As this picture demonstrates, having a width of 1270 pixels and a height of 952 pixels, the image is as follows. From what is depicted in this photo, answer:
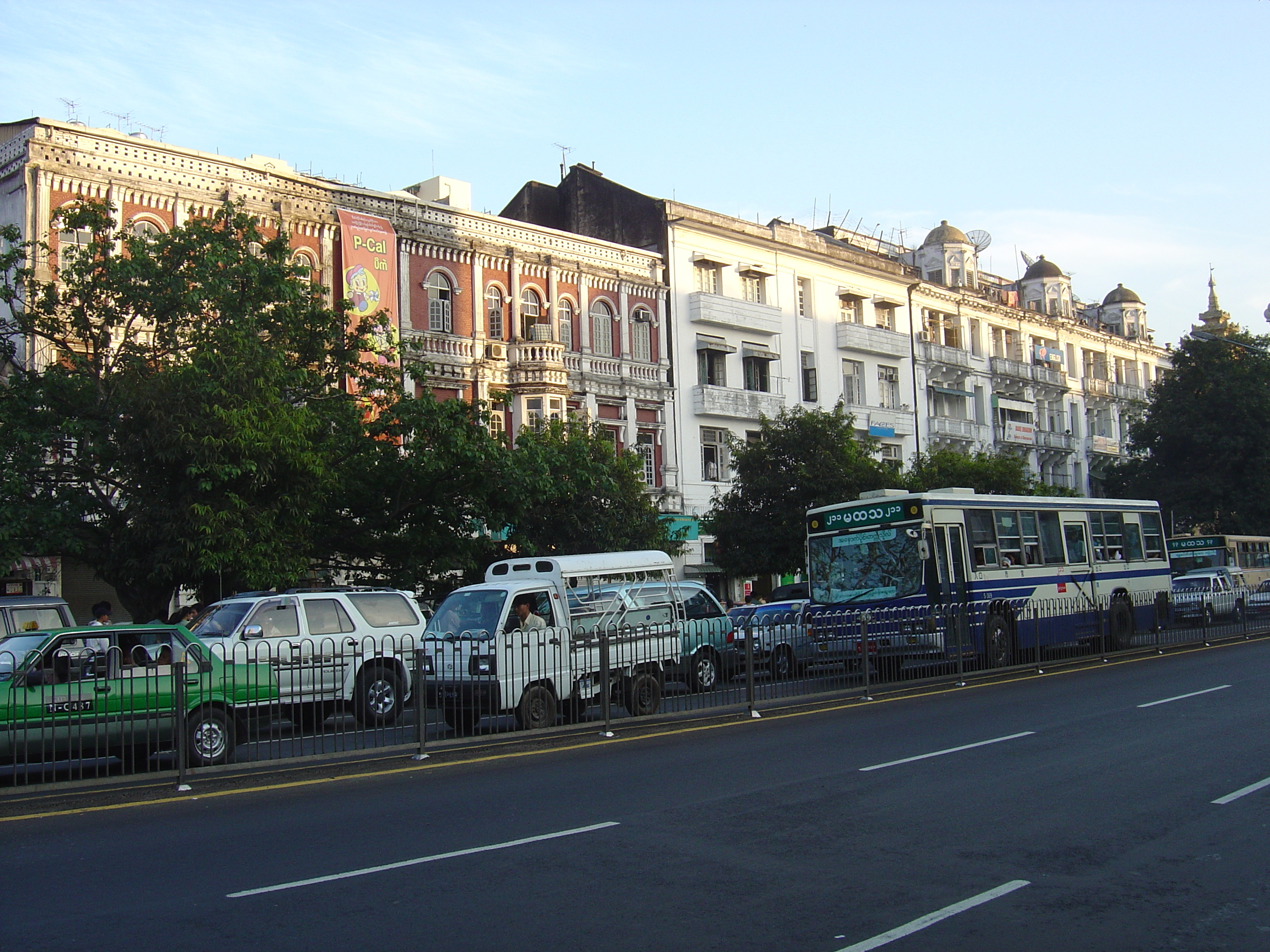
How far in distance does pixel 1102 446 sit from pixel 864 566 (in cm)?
5328

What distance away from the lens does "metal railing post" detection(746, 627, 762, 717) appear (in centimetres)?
1609

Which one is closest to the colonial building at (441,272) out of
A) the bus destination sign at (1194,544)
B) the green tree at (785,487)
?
the green tree at (785,487)

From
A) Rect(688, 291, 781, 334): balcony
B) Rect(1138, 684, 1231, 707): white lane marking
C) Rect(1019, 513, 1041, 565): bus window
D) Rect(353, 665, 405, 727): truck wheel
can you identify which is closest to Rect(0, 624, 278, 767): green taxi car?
Rect(353, 665, 405, 727): truck wheel

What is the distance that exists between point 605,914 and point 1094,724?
9.11 meters

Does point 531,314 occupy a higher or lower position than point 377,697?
higher

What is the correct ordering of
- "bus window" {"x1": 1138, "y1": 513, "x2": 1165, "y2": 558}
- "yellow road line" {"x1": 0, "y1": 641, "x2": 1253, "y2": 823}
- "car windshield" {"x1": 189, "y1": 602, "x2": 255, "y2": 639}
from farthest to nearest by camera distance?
"bus window" {"x1": 1138, "y1": 513, "x2": 1165, "y2": 558} < "car windshield" {"x1": 189, "y1": 602, "x2": 255, "y2": 639} < "yellow road line" {"x1": 0, "y1": 641, "x2": 1253, "y2": 823}

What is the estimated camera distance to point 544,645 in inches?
568

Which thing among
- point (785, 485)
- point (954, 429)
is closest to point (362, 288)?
point (785, 485)

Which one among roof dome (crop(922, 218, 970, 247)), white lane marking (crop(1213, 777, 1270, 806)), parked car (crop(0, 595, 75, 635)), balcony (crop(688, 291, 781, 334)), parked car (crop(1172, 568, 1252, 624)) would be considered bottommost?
white lane marking (crop(1213, 777, 1270, 806))

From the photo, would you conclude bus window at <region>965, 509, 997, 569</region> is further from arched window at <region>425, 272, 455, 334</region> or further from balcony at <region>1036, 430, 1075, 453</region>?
balcony at <region>1036, 430, 1075, 453</region>

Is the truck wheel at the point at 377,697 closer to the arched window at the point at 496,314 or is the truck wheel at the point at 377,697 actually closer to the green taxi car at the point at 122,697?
the green taxi car at the point at 122,697

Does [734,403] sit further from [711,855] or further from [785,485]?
[711,855]

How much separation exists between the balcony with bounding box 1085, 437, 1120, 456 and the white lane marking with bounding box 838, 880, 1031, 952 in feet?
215

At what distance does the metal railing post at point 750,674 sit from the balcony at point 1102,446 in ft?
188
